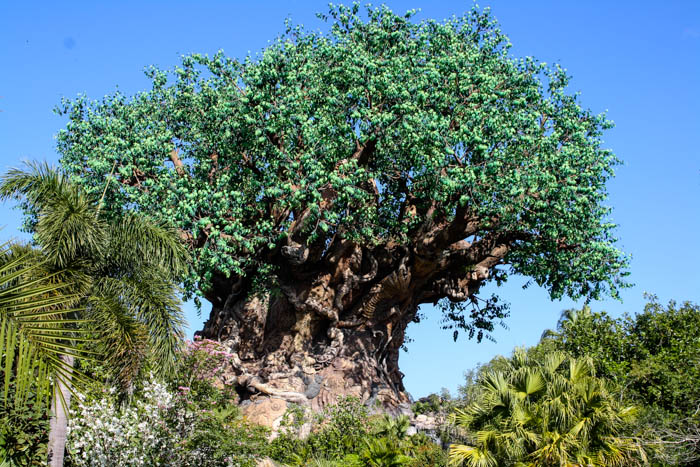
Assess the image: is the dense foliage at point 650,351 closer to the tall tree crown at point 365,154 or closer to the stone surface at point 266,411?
the tall tree crown at point 365,154

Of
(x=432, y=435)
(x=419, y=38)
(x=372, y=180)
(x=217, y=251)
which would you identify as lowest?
(x=432, y=435)

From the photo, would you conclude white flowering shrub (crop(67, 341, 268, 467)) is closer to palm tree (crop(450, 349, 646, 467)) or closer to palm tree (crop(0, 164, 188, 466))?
palm tree (crop(0, 164, 188, 466))

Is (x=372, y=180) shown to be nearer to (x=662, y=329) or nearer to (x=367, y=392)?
(x=367, y=392)

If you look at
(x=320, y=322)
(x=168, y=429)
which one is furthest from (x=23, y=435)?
(x=320, y=322)

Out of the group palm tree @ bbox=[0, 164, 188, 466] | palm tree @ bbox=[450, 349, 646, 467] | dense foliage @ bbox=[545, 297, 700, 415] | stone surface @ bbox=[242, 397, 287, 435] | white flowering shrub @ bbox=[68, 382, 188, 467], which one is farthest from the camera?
stone surface @ bbox=[242, 397, 287, 435]

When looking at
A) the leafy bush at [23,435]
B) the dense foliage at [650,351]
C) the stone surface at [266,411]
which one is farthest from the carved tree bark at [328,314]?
the leafy bush at [23,435]

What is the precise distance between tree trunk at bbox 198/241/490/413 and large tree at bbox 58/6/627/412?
0.06 meters

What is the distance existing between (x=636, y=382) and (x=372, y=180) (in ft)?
30.0

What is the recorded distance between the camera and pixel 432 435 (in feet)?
75.4

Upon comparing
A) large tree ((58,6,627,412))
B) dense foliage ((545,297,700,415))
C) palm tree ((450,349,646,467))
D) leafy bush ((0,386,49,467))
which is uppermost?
large tree ((58,6,627,412))

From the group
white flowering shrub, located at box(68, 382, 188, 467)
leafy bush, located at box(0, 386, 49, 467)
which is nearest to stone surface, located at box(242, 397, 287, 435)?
white flowering shrub, located at box(68, 382, 188, 467)

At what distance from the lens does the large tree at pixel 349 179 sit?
67.0 feet

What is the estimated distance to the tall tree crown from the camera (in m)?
20.4

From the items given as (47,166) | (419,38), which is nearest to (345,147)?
(419,38)
